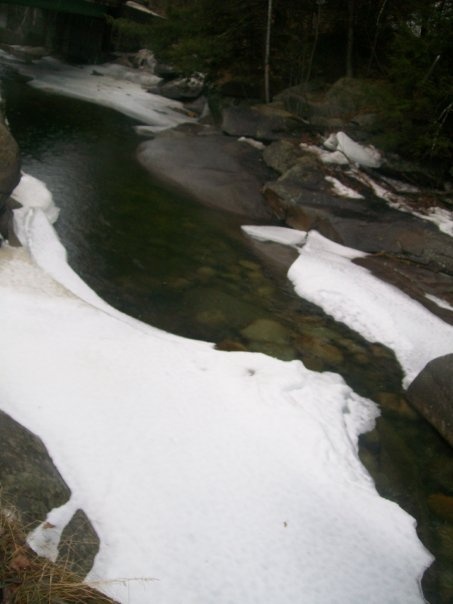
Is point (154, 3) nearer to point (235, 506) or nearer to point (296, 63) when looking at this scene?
point (296, 63)

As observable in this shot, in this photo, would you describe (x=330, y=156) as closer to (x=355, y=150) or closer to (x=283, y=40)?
(x=355, y=150)

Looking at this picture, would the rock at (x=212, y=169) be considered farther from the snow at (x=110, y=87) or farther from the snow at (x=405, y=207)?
the snow at (x=110, y=87)

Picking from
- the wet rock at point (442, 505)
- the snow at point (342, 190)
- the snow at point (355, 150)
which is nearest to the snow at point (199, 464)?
the wet rock at point (442, 505)

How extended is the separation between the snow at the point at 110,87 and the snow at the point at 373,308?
8.95 metres

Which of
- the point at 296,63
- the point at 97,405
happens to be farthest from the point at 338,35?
the point at 97,405

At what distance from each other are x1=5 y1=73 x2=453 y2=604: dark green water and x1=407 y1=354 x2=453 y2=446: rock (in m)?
0.12

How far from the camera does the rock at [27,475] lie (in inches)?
124

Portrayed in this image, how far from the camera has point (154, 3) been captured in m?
30.6

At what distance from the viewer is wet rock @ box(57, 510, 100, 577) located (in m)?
3.03

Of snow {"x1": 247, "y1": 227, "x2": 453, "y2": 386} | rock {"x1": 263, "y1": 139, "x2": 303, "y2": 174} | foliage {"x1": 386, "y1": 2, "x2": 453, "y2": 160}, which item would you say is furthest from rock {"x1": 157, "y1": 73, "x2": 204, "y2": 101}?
snow {"x1": 247, "y1": 227, "x2": 453, "y2": 386}

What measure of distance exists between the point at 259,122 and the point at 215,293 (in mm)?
8154

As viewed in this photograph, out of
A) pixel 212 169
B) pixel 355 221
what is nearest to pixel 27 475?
pixel 355 221

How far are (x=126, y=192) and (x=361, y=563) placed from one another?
8.53m

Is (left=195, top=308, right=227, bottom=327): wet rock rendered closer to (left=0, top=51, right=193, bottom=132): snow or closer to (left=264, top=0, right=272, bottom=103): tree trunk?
(left=0, top=51, right=193, bottom=132): snow
